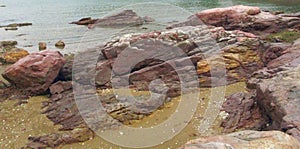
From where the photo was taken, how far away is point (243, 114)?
15977mm

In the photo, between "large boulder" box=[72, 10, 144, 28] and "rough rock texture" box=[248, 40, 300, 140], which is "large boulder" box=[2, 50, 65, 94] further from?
"large boulder" box=[72, 10, 144, 28]

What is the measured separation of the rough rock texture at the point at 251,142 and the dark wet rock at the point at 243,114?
564 centimetres

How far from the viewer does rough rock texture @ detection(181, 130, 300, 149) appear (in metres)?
8.36

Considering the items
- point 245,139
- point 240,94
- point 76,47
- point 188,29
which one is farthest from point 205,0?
point 245,139

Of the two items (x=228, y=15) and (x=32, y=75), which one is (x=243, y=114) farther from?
(x=228, y=15)

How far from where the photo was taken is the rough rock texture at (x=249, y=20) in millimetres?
34062

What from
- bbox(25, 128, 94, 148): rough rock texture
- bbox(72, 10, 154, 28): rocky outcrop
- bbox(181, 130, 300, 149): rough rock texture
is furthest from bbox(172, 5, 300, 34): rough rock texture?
bbox(181, 130, 300, 149): rough rock texture

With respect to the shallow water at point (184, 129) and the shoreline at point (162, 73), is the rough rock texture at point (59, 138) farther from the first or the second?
the shallow water at point (184, 129)

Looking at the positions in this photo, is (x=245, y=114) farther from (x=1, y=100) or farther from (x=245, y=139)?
(x=1, y=100)

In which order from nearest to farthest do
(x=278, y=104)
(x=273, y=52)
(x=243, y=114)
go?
(x=278, y=104) → (x=243, y=114) → (x=273, y=52)

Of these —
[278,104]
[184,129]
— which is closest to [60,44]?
[184,129]

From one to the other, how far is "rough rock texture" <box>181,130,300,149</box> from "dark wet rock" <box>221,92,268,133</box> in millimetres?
5640

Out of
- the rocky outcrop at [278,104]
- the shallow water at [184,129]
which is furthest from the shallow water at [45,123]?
the rocky outcrop at [278,104]

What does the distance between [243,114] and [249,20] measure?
23434 millimetres
